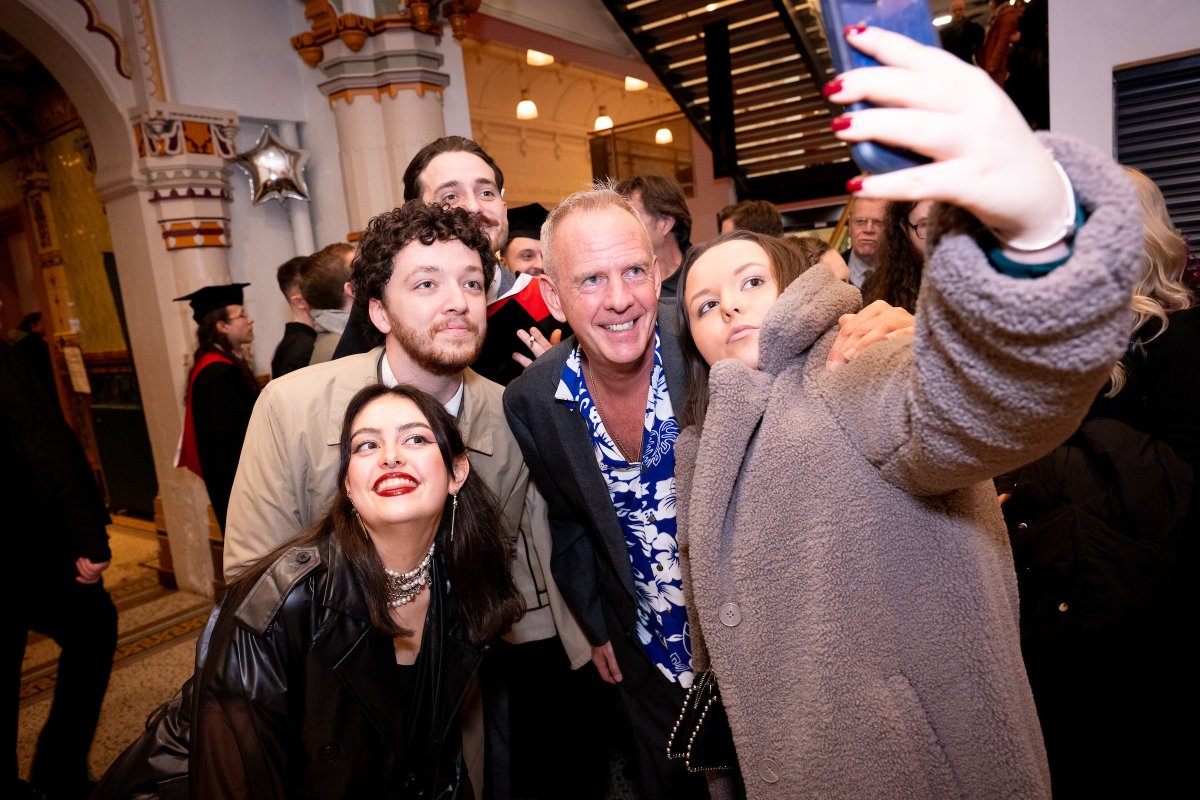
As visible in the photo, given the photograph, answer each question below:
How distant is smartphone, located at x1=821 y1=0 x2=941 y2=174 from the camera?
0.60 meters

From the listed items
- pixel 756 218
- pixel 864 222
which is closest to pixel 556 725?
pixel 756 218

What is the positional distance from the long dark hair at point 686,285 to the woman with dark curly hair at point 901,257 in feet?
2.62

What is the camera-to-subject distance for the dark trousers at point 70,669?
254cm

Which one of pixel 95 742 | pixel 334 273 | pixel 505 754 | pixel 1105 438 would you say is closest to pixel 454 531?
pixel 505 754

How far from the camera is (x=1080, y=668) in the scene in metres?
1.75

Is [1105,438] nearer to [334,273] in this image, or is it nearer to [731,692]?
[731,692]

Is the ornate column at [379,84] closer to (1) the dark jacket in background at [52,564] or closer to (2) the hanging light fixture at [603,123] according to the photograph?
(1) the dark jacket in background at [52,564]

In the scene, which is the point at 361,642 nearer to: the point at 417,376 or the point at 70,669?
the point at 417,376

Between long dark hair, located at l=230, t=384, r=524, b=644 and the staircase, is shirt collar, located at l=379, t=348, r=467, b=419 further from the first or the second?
the staircase

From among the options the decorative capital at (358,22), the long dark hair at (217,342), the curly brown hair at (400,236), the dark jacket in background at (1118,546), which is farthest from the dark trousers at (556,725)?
the decorative capital at (358,22)

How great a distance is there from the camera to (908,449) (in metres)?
0.79

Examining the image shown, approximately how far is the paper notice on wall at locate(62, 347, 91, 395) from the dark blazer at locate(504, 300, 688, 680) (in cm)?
689

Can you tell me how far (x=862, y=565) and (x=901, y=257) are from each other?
4.71ft

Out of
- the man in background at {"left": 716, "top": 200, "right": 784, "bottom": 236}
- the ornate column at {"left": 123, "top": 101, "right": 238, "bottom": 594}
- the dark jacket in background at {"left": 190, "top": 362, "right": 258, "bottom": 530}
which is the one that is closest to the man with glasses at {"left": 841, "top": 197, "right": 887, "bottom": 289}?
the man in background at {"left": 716, "top": 200, "right": 784, "bottom": 236}
